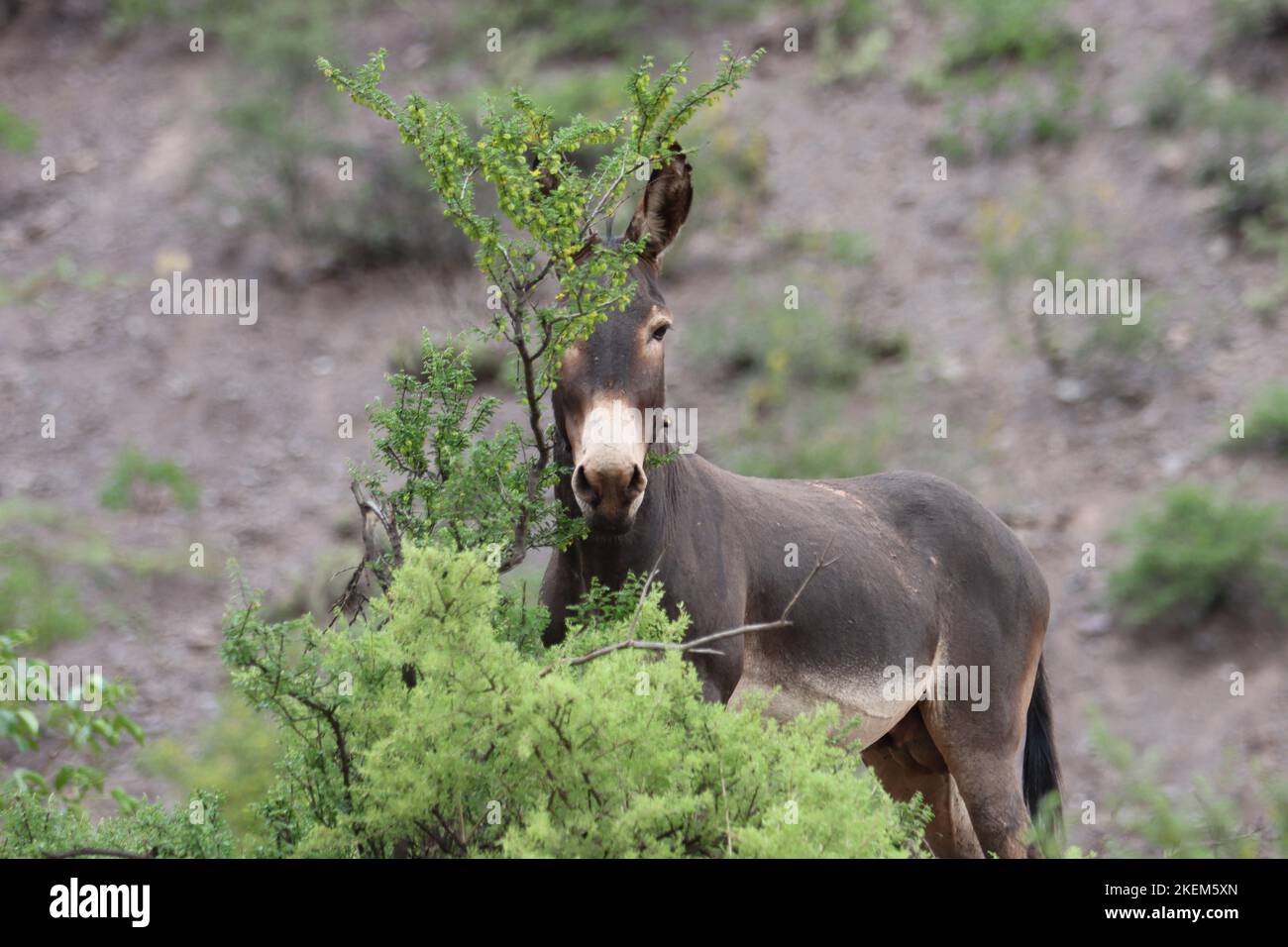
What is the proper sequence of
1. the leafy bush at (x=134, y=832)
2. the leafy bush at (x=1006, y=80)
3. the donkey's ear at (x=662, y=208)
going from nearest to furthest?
1. the leafy bush at (x=134, y=832)
2. the donkey's ear at (x=662, y=208)
3. the leafy bush at (x=1006, y=80)

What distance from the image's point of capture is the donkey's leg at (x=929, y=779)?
6.02m

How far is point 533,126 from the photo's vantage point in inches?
163

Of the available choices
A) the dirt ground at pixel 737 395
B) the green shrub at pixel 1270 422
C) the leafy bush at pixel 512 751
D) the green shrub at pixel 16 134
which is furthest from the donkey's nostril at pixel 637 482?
the green shrub at pixel 16 134

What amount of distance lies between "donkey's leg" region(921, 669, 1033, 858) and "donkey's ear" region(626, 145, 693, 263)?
2.37 m

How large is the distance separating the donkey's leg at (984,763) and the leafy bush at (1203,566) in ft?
19.2

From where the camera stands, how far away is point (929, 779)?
612 centimetres

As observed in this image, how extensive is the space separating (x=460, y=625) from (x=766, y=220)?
492 inches

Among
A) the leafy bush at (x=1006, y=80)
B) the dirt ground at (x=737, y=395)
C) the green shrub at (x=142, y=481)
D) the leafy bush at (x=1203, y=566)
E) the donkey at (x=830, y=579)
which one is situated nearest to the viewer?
the donkey at (x=830, y=579)

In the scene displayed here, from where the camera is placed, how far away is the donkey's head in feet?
13.6

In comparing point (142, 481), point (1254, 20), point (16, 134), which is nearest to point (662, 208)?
point (142, 481)

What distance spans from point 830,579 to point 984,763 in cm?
109

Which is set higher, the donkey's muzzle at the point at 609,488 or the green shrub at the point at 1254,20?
the green shrub at the point at 1254,20

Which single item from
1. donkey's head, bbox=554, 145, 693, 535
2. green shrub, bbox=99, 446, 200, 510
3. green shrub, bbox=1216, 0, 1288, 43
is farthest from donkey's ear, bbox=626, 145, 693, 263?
green shrub, bbox=1216, 0, 1288, 43

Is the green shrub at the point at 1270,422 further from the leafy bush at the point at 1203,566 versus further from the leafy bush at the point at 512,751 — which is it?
the leafy bush at the point at 512,751
